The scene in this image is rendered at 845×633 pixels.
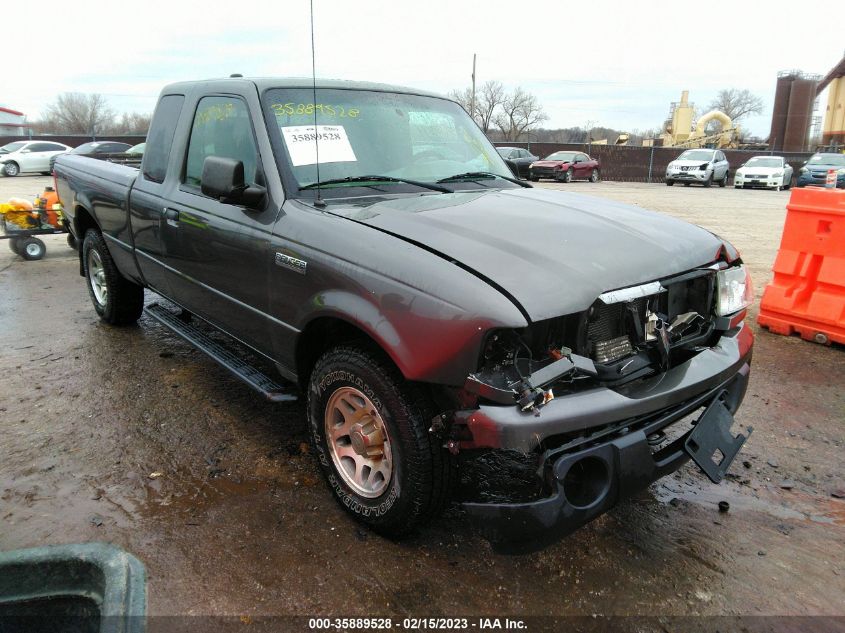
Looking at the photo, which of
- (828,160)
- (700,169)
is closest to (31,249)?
(700,169)

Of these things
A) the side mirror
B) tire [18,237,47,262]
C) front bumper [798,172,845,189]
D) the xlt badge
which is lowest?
tire [18,237,47,262]

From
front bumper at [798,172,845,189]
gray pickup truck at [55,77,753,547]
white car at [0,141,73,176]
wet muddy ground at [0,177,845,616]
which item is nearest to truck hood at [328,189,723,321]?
gray pickup truck at [55,77,753,547]

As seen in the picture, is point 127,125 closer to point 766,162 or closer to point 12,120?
point 12,120

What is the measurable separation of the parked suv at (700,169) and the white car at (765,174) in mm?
1025

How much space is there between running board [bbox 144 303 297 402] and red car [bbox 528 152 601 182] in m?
23.0

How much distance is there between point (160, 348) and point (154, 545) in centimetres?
270

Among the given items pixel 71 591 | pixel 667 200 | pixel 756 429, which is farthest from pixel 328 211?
pixel 667 200

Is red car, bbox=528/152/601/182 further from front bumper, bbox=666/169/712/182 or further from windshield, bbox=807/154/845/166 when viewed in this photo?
windshield, bbox=807/154/845/166

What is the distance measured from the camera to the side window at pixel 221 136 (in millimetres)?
3273

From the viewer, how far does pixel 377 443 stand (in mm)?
2549

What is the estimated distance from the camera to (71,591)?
1921 millimetres

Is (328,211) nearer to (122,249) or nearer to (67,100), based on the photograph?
(122,249)

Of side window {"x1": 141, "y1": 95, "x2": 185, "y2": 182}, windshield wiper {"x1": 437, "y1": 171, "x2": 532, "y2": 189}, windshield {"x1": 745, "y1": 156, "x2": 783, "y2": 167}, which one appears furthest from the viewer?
windshield {"x1": 745, "y1": 156, "x2": 783, "y2": 167}

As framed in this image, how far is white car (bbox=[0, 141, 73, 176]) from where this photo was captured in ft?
79.5
